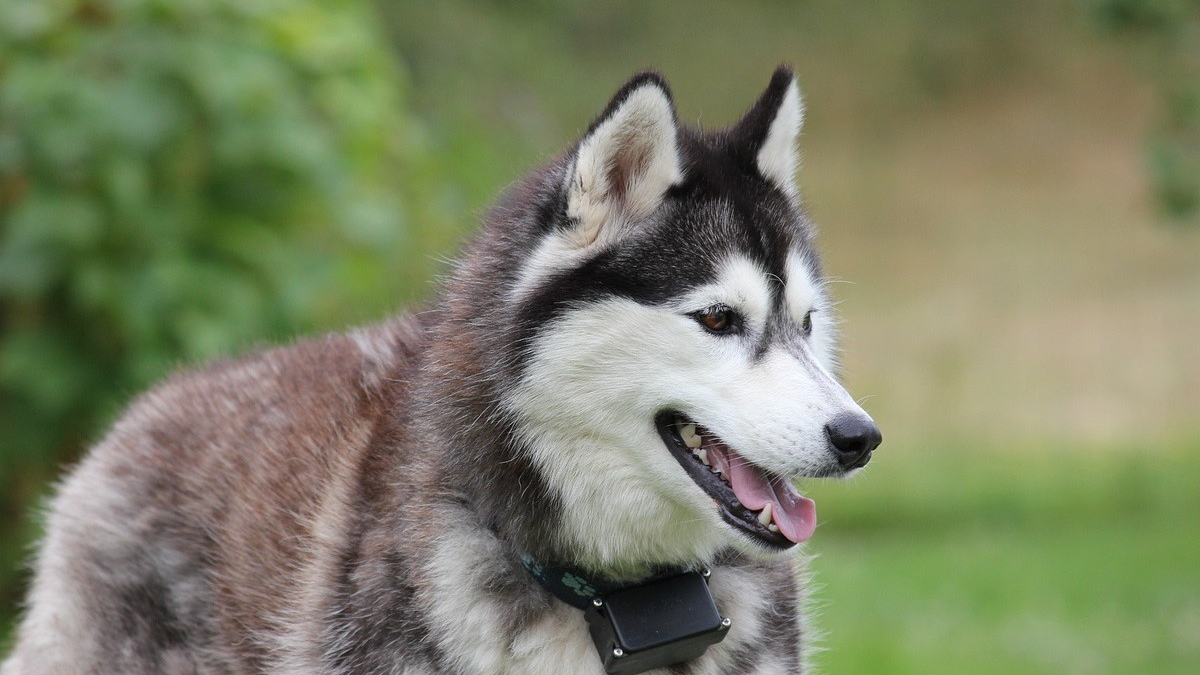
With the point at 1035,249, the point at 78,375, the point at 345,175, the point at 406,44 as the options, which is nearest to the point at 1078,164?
the point at 1035,249

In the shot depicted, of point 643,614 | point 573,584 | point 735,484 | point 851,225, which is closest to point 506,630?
point 573,584

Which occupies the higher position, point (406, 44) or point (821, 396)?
point (821, 396)

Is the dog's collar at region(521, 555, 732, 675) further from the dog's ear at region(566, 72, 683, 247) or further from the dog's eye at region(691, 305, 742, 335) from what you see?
the dog's ear at region(566, 72, 683, 247)

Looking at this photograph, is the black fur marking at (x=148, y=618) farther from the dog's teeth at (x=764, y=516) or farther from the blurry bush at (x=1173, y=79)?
the blurry bush at (x=1173, y=79)

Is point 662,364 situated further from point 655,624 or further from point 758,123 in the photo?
point 758,123

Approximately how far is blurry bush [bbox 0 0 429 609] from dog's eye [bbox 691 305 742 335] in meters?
3.24

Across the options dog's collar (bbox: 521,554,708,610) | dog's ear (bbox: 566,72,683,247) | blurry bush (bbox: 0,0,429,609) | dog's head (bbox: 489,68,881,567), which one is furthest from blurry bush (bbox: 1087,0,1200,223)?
dog's collar (bbox: 521,554,708,610)

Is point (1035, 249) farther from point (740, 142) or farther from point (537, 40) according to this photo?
point (740, 142)

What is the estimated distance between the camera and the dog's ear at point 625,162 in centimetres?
287

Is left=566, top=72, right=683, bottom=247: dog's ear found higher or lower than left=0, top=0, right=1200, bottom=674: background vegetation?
higher

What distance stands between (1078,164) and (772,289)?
44.3 feet

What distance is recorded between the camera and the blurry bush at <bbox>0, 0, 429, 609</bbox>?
5656mm

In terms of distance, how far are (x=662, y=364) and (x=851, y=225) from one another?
39.6 feet

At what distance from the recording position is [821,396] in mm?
2809
